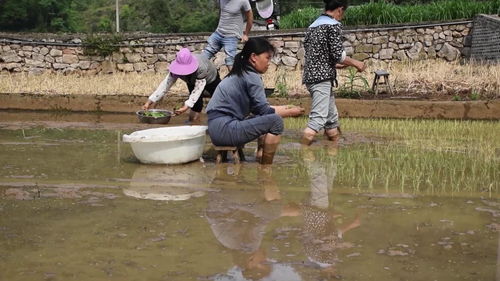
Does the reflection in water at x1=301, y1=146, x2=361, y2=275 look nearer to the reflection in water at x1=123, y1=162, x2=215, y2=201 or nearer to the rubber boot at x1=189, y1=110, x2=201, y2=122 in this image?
the reflection in water at x1=123, y1=162, x2=215, y2=201

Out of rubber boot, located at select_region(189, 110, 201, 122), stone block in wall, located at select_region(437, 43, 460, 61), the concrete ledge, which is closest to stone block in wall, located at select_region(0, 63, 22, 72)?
the concrete ledge

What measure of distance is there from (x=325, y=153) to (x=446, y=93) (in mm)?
4585

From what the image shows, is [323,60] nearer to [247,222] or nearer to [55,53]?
[247,222]

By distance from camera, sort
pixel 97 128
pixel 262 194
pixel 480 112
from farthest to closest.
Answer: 1. pixel 480 112
2. pixel 97 128
3. pixel 262 194

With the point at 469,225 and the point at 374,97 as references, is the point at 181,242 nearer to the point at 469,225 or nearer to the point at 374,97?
the point at 469,225

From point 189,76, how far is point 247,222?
3780 mm

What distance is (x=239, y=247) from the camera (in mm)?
3783

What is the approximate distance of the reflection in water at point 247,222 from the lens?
11.2 feet

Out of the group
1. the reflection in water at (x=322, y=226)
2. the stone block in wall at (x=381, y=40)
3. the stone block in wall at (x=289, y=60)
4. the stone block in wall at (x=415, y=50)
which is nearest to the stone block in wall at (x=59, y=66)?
the stone block in wall at (x=289, y=60)

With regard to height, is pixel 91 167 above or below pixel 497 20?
below

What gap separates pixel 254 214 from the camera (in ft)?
14.6

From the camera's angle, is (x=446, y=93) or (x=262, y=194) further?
(x=446, y=93)

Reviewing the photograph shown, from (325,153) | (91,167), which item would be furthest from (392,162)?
(91,167)

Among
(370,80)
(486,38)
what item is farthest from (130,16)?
(370,80)
